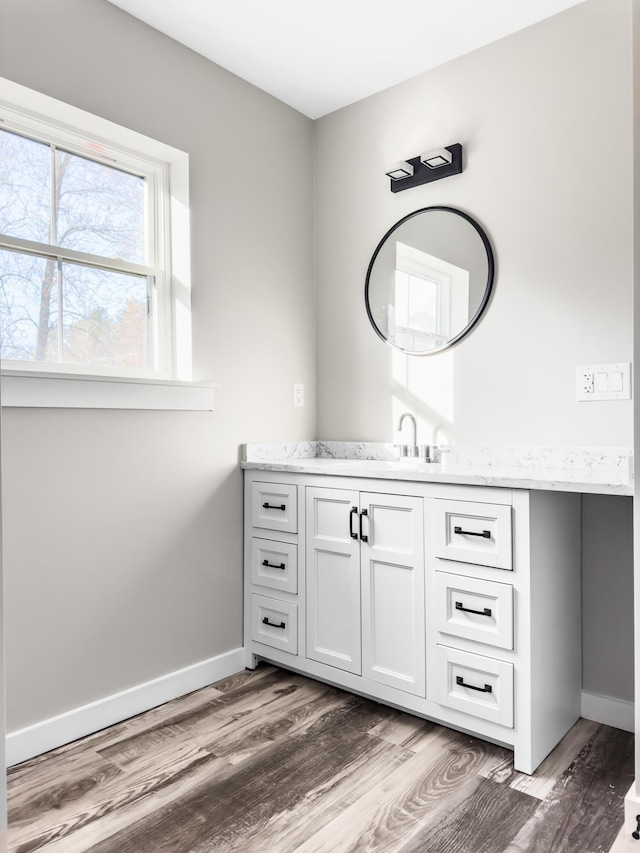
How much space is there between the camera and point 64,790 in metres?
1.83

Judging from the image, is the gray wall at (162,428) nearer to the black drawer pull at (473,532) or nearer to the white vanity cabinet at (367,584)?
the white vanity cabinet at (367,584)

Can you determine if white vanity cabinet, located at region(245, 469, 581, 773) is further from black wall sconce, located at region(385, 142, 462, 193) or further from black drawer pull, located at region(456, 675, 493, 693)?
black wall sconce, located at region(385, 142, 462, 193)

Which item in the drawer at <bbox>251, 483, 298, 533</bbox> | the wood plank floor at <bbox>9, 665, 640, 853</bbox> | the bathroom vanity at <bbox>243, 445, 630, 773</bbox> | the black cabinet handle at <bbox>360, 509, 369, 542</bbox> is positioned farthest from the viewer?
the drawer at <bbox>251, 483, 298, 533</bbox>

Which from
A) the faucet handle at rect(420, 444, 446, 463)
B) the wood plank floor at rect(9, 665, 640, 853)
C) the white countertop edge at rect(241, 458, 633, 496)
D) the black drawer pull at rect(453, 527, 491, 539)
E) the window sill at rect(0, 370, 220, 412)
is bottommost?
the wood plank floor at rect(9, 665, 640, 853)

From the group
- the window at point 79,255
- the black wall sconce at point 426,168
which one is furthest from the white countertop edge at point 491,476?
the black wall sconce at point 426,168

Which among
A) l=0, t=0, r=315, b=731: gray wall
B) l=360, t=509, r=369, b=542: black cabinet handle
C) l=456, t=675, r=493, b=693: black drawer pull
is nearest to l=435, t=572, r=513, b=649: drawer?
Answer: l=456, t=675, r=493, b=693: black drawer pull

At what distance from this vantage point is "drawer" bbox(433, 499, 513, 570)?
75.2 inches

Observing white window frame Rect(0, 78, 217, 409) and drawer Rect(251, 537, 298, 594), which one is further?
drawer Rect(251, 537, 298, 594)

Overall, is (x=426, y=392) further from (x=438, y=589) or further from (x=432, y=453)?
(x=438, y=589)

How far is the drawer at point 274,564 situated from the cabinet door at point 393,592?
1.22 ft

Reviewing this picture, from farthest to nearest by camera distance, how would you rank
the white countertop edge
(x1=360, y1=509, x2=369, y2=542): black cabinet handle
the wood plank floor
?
(x1=360, y1=509, x2=369, y2=542): black cabinet handle
the white countertop edge
the wood plank floor

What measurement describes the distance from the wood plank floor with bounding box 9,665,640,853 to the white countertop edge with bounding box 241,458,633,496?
0.88 m

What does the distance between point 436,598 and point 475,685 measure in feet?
0.96

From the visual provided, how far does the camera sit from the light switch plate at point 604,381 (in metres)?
2.15
